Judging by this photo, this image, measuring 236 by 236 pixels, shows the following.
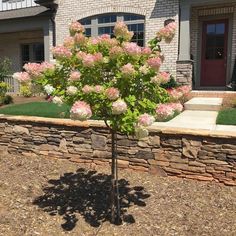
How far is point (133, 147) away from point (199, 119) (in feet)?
5.82

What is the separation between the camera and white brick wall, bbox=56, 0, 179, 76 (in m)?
11.1

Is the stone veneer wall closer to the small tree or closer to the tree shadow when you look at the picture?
the tree shadow

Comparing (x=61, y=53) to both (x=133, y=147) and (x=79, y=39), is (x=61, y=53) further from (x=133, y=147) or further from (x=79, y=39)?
(x=133, y=147)

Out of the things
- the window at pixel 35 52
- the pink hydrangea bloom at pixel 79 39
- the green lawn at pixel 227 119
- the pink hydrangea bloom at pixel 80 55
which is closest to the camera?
the pink hydrangea bloom at pixel 80 55

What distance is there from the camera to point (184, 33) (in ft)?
35.0

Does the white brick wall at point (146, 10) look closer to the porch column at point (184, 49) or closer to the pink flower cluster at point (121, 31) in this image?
the porch column at point (184, 49)

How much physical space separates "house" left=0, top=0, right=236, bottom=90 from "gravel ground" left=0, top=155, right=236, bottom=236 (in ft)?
21.0

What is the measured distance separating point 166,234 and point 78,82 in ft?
→ 6.74

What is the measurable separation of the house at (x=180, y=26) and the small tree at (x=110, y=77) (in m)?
7.61

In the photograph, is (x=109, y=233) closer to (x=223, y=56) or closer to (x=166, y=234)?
(x=166, y=234)

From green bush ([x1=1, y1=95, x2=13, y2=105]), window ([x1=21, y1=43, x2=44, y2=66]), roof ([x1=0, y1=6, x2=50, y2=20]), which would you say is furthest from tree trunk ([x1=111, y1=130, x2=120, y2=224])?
window ([x1=21, y1=43, x2=44, y2=66])

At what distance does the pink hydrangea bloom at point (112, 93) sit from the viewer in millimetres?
3076

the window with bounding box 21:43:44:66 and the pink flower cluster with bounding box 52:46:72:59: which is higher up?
the window with bounding box 21:43:44:66

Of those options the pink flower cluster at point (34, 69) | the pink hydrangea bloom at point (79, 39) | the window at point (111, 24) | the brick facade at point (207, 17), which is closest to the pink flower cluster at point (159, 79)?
the pink hydrangea bloom at point (79, 39)
